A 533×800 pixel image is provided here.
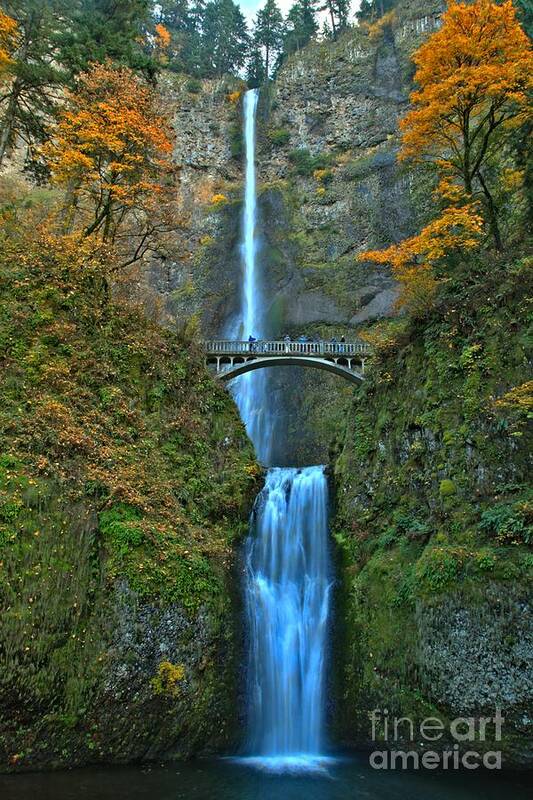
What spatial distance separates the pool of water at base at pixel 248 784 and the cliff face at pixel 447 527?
86 centimetres

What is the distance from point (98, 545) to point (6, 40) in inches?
597

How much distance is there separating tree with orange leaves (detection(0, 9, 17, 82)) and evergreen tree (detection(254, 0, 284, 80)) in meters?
42.5

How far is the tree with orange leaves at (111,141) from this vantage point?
1544cm

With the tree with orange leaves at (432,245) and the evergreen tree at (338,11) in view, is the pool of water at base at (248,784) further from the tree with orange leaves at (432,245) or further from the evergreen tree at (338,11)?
the evergreen tree at (338,11)

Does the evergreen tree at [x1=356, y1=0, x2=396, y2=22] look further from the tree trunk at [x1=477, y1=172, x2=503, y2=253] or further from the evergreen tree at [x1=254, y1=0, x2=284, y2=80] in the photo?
the tree trunk at [x1=477, y1=172, x2=503, y2=253]

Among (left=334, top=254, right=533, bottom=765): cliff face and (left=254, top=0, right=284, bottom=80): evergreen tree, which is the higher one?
(left=254, top=0, right=284, bottom=80): evergreen tree

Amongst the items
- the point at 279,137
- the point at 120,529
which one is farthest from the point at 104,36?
the point at 279,137

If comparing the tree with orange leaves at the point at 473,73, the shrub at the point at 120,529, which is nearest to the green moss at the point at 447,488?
the shrub at the point at 120,529

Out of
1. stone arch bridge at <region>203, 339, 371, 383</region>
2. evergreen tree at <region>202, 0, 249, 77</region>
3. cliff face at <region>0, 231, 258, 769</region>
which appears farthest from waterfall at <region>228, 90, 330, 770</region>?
evergreen tree at <region>202, 0, 249, 77</region>

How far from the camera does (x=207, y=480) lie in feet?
46.9

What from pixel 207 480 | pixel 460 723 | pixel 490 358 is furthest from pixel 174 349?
pixel 460 723

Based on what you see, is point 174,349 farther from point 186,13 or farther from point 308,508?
point 186,13

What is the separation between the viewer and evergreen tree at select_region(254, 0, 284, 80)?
5144 centimetres

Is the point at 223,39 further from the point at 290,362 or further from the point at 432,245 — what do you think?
the point at 432,245
